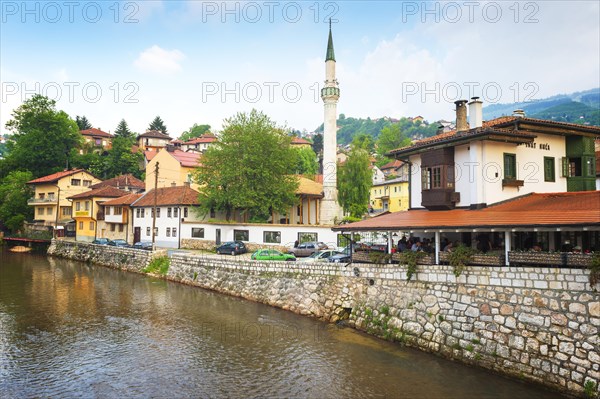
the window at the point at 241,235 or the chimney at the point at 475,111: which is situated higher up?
the chimney at the point at 475,111

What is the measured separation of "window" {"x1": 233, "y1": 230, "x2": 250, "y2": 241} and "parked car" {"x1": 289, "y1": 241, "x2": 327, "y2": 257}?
7639 mm

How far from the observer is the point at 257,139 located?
4488 cm

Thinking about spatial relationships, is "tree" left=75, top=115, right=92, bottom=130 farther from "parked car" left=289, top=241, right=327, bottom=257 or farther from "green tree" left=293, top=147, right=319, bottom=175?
"parked car" left=289, top=241, right=327, bottom=257

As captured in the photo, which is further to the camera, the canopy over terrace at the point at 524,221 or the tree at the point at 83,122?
the tree at the point at 83,122

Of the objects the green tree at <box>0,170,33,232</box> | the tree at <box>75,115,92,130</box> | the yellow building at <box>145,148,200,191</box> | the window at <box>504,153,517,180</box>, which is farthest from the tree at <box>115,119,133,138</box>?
the window at <box>504,153,517,180</box>

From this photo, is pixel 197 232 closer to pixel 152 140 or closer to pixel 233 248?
pixel 233 248

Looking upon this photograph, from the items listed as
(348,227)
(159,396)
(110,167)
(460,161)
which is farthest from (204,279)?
(110,167)

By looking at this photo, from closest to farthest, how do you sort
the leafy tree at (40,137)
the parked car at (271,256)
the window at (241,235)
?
the parked car at (271,256) → the window at (241,235) → the leafy tree at (40,137)

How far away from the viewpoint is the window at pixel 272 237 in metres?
38.7

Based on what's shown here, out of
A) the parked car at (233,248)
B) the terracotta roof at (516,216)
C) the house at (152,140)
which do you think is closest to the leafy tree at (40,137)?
the house at (152,140)

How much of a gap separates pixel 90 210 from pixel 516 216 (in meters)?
54.5

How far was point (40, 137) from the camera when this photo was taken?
75.2 metres

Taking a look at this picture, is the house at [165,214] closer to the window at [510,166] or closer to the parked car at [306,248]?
the parked car at [306,248]

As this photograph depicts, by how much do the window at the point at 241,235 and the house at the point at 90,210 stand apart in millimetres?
24667
